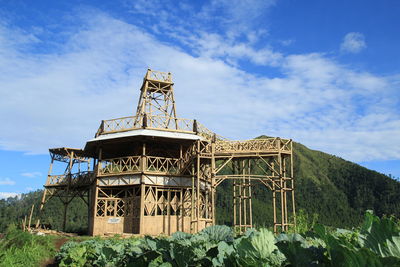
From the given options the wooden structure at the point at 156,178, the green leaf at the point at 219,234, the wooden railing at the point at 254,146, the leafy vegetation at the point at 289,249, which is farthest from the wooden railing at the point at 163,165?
the green leaf at the point at 219,234

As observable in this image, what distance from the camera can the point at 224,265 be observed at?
2.78 metres

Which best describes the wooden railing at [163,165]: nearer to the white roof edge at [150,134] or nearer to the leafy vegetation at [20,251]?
the white roof edge at [150,134]

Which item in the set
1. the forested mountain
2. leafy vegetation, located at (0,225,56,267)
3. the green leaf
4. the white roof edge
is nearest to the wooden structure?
the white roof edge

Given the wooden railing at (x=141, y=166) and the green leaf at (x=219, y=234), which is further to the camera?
the wooden railing at (x=141, y=166)

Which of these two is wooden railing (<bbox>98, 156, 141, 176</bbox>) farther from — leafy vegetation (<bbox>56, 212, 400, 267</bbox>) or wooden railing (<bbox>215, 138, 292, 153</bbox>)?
leafy vegetation (<bbox>56, 212, 400, 267</bbox>)

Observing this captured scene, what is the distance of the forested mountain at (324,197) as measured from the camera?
7125 cm

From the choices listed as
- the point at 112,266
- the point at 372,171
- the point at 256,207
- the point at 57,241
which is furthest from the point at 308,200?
the point at 112,266

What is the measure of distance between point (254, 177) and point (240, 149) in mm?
1880

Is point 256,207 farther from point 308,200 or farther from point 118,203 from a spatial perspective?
point 118,203

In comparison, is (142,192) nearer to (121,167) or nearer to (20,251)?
(121,167)

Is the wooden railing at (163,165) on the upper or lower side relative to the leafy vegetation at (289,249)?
upper

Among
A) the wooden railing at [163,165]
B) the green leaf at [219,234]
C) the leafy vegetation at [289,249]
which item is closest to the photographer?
the leafy vegetation at [289,249]

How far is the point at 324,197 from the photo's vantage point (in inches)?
3627

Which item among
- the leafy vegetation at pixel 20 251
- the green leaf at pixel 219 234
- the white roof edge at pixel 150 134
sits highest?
the white roof edge at pixel 150 134
